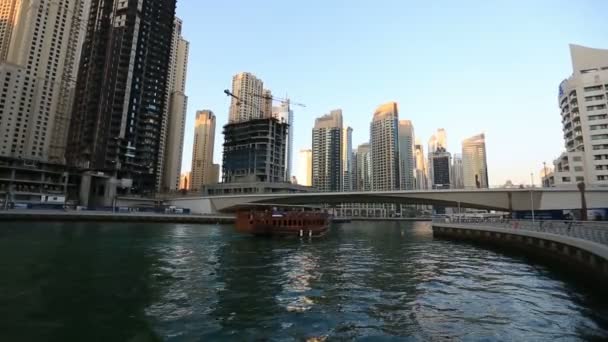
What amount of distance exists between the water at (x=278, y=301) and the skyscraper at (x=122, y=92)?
→ 414ft

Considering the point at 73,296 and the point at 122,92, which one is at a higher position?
the point at 122,92

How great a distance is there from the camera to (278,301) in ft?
52.6

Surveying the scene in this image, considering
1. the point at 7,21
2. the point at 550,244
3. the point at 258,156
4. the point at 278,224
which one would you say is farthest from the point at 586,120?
the point at 7,21

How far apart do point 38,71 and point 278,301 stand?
630ft

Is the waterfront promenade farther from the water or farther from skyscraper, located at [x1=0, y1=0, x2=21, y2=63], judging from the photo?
skyscraper, located at [x1=0, y1=0, x2=21, y2=63]

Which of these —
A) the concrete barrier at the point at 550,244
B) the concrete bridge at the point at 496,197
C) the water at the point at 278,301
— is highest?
the concrete bridge at the point at 496,197

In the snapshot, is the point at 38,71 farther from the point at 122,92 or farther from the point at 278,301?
the point at 278,301

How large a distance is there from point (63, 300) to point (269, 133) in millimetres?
183014

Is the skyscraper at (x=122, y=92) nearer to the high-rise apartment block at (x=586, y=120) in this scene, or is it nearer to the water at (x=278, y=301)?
the water at (x=278, y=301)

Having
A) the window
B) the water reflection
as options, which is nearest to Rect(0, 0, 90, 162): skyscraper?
the water reflection

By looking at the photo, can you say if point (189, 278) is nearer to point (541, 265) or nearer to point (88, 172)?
point (541, 265)

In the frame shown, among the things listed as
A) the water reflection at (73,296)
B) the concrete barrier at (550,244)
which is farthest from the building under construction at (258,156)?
the water reflection at (73,296)

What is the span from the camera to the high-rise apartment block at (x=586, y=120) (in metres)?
108

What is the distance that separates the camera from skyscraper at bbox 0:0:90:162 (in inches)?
5773
